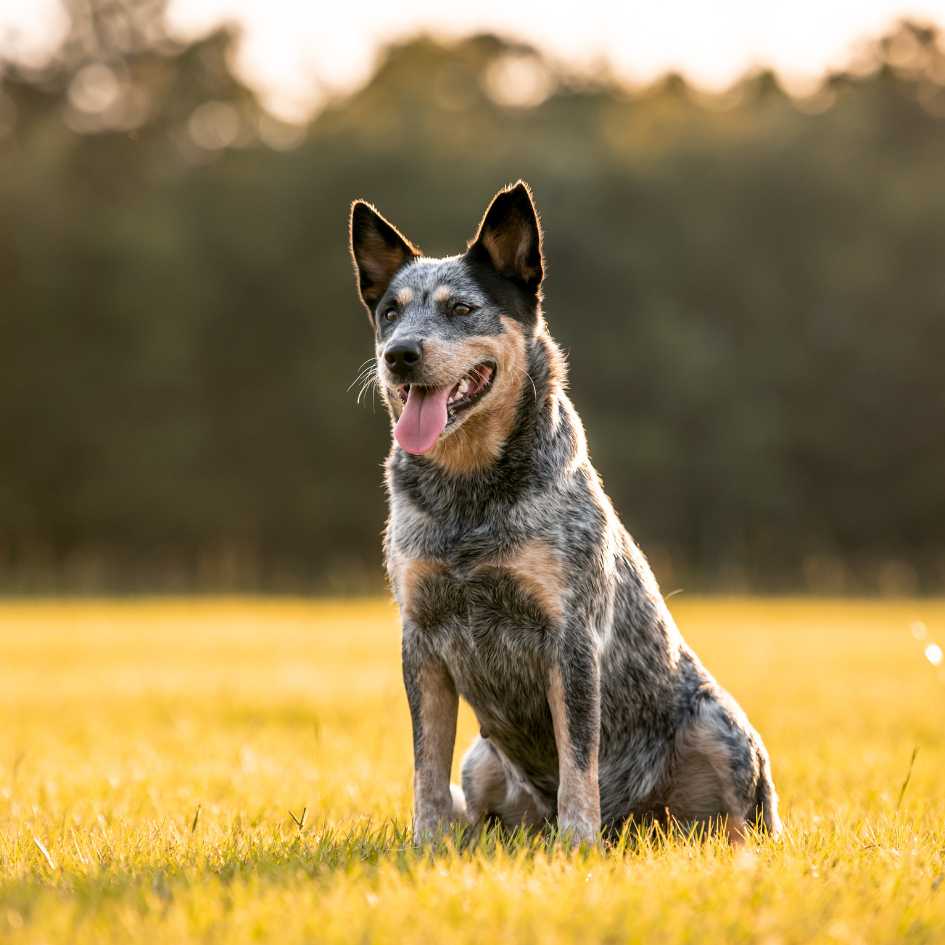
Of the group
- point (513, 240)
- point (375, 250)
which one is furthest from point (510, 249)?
point (375, 250)

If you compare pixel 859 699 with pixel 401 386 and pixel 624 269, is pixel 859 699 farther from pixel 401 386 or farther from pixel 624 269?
pixel 624 269

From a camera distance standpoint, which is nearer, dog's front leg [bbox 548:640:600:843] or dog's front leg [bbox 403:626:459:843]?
dog's front leg [bbox 548:640:600:843]

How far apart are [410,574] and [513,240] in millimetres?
1291

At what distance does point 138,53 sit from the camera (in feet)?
104

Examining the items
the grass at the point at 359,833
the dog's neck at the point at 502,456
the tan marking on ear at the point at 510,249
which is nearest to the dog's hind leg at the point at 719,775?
the grass at the point at 359,833

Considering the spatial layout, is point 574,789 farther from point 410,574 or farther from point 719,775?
point 410,574

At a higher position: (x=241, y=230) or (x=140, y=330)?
(x=241, y=230)

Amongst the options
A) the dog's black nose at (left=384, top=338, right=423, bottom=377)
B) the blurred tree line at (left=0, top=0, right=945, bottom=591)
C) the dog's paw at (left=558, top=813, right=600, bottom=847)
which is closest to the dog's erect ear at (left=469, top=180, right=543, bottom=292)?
the dog's black nose at (left=384, top=338, right=423, bottom=377)

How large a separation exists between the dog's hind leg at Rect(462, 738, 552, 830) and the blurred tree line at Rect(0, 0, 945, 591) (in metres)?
19.9

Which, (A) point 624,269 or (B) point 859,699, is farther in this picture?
(A) point 624,269

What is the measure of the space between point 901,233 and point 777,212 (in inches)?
111

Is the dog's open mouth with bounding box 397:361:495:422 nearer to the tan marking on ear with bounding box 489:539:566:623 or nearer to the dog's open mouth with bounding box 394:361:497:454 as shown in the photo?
the dog's open mouth with bounding box 394:361:497:454

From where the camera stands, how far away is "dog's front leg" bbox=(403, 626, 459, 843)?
441cm

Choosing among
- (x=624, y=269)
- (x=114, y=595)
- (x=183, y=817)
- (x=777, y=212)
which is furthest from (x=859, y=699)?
(x=777, y=212)
